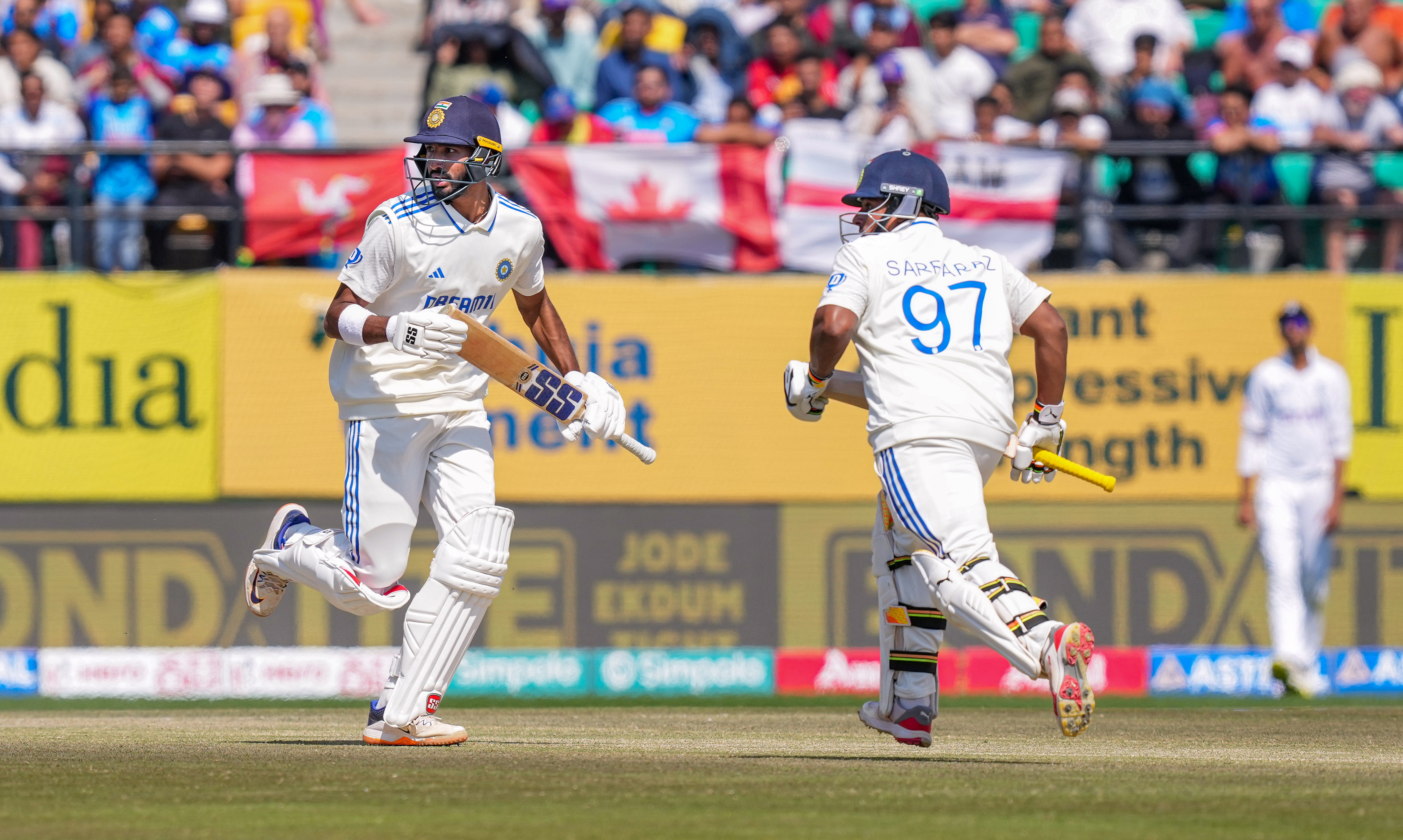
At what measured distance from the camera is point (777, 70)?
15.1 metres

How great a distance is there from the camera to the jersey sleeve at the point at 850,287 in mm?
7117

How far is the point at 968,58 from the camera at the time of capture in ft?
49.5

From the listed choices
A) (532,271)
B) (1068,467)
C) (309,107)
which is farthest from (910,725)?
(309,107)

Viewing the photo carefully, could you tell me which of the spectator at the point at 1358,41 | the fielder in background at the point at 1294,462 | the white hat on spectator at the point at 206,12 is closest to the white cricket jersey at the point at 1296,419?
the fielder in background at the point at 1294,462

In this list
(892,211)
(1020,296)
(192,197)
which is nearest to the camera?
(1020,296)

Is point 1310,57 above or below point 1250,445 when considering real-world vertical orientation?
above

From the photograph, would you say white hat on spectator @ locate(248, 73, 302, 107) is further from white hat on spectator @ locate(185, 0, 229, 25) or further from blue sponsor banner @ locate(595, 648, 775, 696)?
blue sponsor banner @ locate(595, 648, 775, 696)

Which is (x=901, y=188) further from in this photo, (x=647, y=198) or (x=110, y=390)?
(x=110, y=390)

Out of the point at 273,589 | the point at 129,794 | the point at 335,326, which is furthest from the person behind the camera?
the point at 273,589

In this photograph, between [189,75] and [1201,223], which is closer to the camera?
[1201,223]

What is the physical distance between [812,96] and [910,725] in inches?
310

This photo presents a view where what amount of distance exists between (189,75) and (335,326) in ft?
26.5

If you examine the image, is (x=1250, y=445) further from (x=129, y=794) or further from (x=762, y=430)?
(x=129, y=794)

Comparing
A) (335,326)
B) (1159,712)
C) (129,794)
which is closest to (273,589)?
(335,326)
